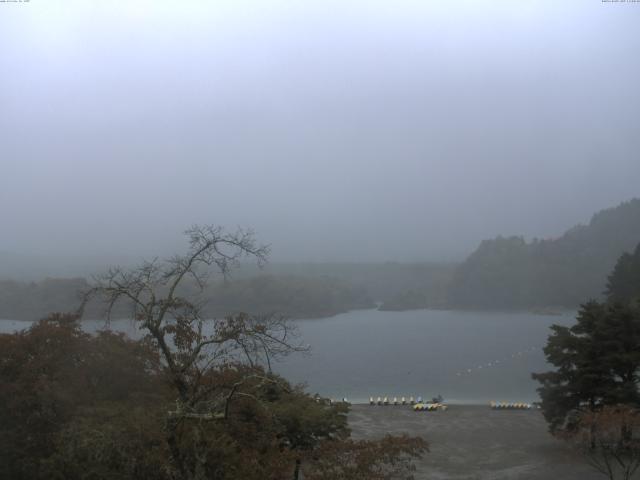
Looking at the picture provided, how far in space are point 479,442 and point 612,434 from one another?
5.87m

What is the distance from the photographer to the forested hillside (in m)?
74.8

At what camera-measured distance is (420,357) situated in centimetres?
4294

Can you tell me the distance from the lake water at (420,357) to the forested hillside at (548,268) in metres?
8.02

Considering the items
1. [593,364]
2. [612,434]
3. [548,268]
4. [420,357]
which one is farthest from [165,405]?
[548,268]

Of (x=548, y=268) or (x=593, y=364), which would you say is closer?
(x=593, y=364)

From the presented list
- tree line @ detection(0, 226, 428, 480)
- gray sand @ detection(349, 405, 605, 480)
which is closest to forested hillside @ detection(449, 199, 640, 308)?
gray sand @ detection(349, 405, 605, 480)

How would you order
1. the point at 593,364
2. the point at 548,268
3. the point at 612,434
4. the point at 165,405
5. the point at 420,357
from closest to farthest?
the point at 165,405, the point at 612,434, the point at 593,364, the point at 420,357, the point at 548,268

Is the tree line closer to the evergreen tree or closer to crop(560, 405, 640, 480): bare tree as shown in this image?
crop(560, 405, 640, 480): bare tree

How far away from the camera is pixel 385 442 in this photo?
20.6 feet

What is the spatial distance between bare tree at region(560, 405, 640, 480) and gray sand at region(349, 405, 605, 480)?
55cm

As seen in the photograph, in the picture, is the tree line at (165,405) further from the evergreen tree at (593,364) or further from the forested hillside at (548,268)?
the forested hillside at (548,268)

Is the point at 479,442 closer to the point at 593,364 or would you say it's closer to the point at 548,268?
the point at 593,364

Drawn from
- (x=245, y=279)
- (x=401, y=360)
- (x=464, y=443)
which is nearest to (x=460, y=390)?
(x=401, y=360)

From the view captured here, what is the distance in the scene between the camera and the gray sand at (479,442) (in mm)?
13070
